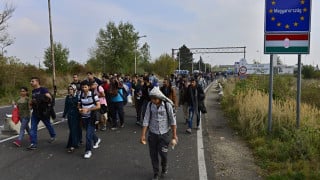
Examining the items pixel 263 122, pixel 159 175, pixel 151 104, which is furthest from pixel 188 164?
pixel 263 122

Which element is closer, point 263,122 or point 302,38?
point 302,38

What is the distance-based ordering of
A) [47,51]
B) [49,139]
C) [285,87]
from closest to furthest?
1. [49,139]
2. [285,87]
3. [47,51]

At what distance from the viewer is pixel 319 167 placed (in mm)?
6926

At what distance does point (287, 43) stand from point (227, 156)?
10.7 feet

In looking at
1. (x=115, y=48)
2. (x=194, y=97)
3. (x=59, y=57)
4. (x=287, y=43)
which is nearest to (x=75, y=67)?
(x=59, y=57)

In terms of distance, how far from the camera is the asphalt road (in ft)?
22.2

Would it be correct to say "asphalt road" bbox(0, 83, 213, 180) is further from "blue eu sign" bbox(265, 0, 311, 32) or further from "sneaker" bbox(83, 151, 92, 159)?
"blue eu sign" bbox(265, 0, 311, 32)

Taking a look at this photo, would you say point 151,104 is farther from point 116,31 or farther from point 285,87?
point 116,31

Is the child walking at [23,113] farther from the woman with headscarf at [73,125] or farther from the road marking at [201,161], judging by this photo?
the road marking at [201,161]

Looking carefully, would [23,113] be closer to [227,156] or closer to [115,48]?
[227,156]

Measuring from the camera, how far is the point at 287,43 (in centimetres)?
959

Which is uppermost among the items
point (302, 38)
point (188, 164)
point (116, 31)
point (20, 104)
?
point (116, 31)

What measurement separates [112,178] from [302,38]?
5716 millimetres

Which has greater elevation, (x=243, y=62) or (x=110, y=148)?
(x=243, y=62)
